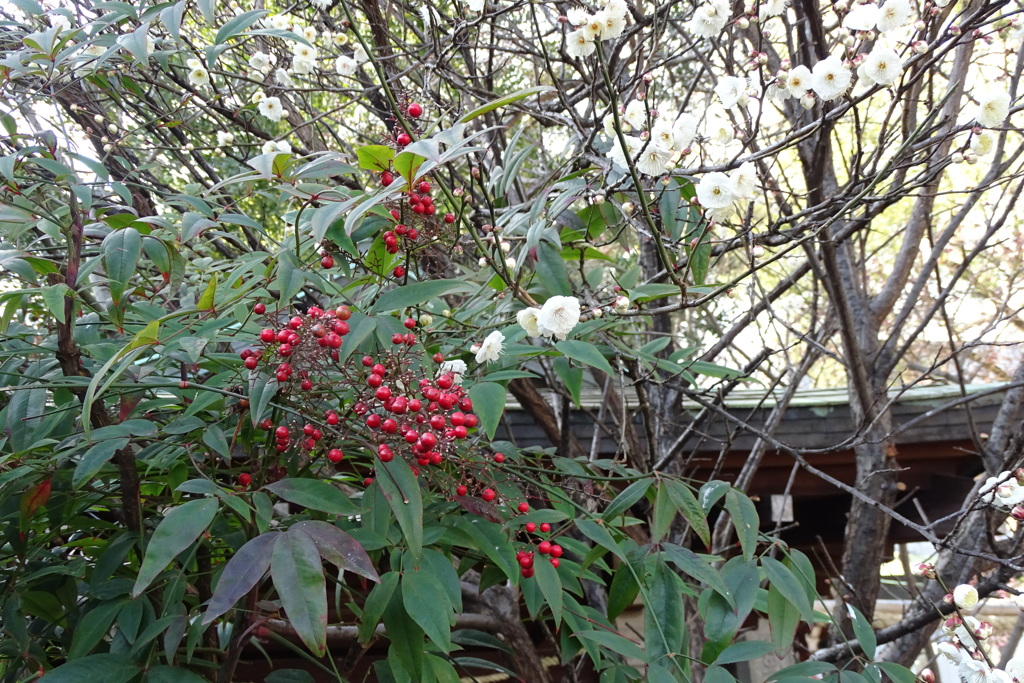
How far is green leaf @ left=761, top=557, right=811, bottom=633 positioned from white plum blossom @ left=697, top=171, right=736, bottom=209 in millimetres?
624

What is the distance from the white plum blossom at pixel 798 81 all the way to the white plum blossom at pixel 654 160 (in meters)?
0.45

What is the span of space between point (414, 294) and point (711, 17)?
109 cm

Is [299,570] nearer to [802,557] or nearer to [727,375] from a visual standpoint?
[802,557]

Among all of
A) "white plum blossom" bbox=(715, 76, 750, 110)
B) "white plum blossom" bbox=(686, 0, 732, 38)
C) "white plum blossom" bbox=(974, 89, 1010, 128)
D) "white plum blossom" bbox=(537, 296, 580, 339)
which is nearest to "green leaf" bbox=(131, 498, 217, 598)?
"white plum blossom" bbox=(537, 296, 580, 339)

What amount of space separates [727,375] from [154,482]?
1.30 meters

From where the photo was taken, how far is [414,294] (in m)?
1.07

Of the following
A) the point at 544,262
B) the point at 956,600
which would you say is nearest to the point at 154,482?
the point at 544,262

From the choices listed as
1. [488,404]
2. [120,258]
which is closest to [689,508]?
[488,404]

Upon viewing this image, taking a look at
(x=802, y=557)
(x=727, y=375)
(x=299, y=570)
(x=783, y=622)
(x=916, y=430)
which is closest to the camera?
(x=299, y=570)

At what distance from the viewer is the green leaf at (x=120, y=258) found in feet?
3.16

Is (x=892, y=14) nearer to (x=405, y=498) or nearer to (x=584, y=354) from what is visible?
(x=584, y=354)

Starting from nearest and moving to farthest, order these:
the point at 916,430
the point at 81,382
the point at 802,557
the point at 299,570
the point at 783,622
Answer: the point at 299,570
the point at 81,382
the point at 783,622
the point at 802,557
the point at 916,430

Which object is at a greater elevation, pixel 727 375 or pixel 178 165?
pixel 178 165

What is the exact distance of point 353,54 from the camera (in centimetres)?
266
